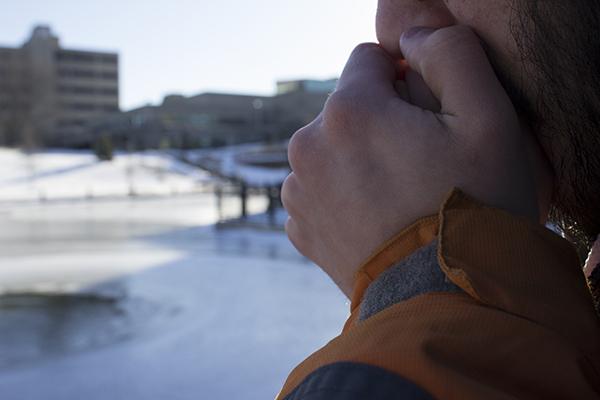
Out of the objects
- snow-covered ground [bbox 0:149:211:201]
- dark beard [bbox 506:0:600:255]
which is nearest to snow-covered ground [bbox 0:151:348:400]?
dark beard [bbox 506:0:600:255]

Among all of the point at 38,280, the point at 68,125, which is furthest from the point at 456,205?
the point at 68,125

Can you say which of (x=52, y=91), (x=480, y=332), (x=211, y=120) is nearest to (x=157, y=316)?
(x=480, y=332)

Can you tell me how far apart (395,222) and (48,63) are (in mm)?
88817

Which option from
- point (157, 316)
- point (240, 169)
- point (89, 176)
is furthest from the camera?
point (240, 169)

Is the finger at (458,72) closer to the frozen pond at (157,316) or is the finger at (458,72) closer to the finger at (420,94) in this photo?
the finger at (420,94)

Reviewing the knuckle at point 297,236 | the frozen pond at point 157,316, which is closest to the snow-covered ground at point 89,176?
the frozen pond at point 157,316

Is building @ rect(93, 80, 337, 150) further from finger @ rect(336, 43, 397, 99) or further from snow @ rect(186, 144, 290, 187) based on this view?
finger @ rect(336, 43, 397, 99)

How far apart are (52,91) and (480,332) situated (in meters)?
88.1

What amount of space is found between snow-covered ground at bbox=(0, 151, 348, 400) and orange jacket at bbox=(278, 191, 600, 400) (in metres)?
3.74

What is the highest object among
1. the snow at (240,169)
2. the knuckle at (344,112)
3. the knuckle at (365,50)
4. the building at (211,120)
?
the knuckle at (365,50)

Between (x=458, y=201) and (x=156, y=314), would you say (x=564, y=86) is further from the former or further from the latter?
(x=156, y=314)

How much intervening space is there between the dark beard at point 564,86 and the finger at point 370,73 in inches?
5.6

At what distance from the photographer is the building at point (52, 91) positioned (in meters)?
64.6

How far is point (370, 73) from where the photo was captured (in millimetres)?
828
